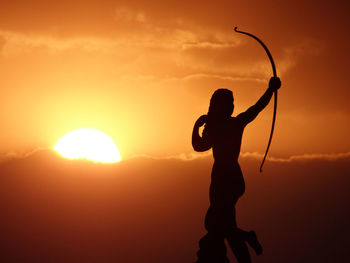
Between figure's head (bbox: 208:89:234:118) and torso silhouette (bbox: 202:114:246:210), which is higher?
figure's head (bbox: 208:89:234:118)

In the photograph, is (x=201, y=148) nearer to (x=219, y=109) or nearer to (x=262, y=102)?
(x=219, y=109)

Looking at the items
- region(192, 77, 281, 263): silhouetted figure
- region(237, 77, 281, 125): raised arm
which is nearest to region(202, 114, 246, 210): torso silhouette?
region(192, 77, 281, 263): silhouetted figure

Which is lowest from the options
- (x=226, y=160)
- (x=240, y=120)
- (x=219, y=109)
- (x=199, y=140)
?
(x=226, y=160)

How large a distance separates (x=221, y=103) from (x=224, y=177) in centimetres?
151

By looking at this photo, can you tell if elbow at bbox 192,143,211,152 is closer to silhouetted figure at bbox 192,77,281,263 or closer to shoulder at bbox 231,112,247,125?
silhouetted figure at bbox 192,77,281,263

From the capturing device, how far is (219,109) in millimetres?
10875

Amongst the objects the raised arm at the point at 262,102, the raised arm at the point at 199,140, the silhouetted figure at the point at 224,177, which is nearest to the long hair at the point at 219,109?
the silhouetted figure at the point at 224,177

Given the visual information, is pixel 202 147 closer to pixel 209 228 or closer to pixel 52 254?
pixel 209 228

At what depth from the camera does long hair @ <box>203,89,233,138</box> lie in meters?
10.9

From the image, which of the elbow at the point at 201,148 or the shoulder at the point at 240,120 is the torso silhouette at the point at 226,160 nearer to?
the shoulder at the point at 240,120

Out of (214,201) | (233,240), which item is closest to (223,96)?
(214,201)

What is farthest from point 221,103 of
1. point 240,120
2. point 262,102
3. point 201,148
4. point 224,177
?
point 224,177

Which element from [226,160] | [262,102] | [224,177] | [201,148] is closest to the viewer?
[262,102]

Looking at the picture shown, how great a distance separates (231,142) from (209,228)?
1783mm
